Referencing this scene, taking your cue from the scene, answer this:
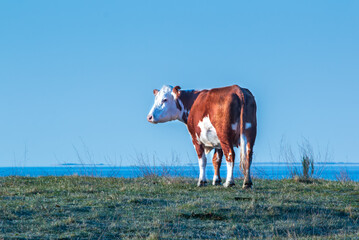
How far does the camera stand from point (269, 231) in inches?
A: 324

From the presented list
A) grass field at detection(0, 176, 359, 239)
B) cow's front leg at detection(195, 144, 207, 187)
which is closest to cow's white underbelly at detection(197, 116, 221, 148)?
cow's front leg at detection(195, 144, 207, 187)

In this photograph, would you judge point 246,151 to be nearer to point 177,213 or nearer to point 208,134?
point 208,134

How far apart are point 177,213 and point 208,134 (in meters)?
3.75

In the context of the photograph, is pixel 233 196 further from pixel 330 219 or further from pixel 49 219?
pixel 49 219

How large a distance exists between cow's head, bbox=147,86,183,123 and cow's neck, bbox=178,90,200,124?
85mm

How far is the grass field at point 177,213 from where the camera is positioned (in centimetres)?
805

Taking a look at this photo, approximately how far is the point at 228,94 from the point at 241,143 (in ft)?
3.79

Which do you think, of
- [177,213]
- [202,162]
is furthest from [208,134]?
[177,213]

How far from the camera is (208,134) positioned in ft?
41.2

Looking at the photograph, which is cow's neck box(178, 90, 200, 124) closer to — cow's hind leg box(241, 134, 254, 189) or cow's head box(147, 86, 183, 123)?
cow's head box(147, 86, 183, 123)

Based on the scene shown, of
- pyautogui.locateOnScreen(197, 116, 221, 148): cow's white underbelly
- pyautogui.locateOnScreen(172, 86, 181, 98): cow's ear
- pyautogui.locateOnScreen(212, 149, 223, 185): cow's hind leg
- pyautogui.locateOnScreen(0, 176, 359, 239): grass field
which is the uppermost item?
pyautogui.locateOnScreen(172, 86, 181, 98): cow's ear

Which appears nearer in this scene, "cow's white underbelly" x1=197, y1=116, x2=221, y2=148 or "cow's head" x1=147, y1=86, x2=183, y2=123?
"cow's white underbelly" x1=197, y1=116, x2=221, y2=148

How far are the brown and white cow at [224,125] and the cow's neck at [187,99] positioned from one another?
6 cm

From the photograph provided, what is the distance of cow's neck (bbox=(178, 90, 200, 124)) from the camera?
13.9m
